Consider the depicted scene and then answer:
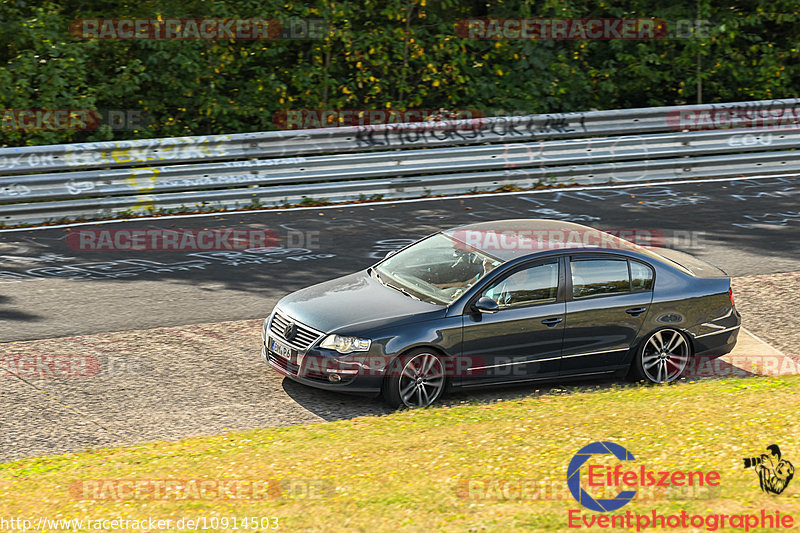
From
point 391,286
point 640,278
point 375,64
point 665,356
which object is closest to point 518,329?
point 391,286

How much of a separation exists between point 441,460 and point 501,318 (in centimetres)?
235

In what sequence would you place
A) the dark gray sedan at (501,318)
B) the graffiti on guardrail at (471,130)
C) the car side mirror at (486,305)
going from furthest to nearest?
the graffiti on guardrail at (471,130)
the car side mirror at (486,305)
the dark gray sedan at (501,318)

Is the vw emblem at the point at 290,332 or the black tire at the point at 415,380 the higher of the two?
the vw emblem at the point at 290,332

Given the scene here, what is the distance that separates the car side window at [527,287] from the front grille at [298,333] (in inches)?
63.2

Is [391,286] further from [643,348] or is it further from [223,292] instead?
[223,292]

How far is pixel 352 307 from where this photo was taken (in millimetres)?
8703

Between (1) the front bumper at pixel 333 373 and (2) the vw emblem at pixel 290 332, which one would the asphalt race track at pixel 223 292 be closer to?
(1) the front bumper at pixel 333 373

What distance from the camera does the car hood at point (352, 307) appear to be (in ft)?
27.7

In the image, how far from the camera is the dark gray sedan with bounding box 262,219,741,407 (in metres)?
8.39

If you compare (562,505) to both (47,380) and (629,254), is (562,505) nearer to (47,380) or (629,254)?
(629,254)

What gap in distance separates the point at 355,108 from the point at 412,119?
4.10 feet

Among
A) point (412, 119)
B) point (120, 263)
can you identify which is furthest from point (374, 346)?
point (412, 119)

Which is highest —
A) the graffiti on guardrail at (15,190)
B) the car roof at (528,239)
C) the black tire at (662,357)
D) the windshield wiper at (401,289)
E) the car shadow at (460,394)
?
the graffiti on guardrail at (15,190)

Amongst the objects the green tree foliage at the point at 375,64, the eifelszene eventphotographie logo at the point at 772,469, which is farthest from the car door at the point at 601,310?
the green tree foliage at the point at 375,64
